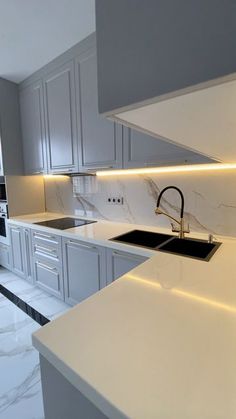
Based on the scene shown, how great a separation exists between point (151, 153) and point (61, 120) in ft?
4.02

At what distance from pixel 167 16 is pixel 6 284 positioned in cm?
315

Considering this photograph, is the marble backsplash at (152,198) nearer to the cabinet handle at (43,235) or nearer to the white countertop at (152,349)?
the cabinet handle at (43,235)

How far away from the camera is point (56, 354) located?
54 centimetres

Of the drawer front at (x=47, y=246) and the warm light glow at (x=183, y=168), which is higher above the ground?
the warm light glow at (x=183, y=168)

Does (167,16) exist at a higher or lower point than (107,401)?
higher

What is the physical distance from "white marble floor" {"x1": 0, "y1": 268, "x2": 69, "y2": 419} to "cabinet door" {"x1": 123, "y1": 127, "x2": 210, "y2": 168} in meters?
1.63

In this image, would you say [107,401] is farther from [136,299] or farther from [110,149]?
[110,149]

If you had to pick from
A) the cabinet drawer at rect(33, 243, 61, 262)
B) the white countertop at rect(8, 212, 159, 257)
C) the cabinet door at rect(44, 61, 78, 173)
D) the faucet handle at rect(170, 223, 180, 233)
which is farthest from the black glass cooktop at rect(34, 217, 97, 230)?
the faucet handle at rect(170, 223, 180, 233)

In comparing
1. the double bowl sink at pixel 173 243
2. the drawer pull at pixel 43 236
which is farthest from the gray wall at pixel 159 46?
the drawer pull at pixel 43 236

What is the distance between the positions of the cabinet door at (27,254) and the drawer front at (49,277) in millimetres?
144

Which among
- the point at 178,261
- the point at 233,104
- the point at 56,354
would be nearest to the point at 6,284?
the point at 178,261

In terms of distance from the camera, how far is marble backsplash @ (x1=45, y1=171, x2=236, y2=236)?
66.2 inches

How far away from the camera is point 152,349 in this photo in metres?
0.54

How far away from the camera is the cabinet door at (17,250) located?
2758 mm
